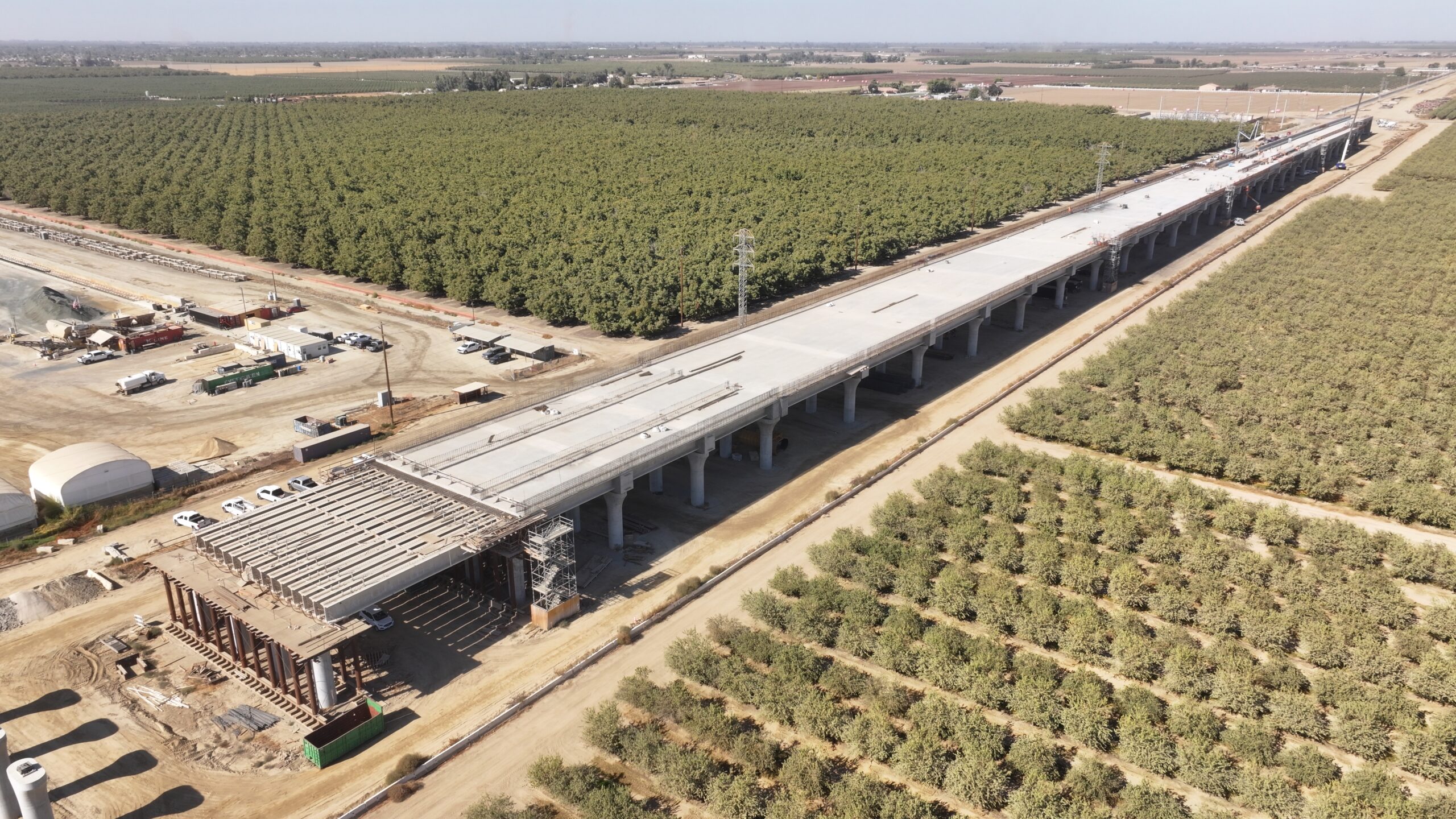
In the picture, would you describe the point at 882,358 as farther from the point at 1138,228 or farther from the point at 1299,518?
the point at 1138,228

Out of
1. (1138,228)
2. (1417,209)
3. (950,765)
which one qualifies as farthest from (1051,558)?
(1417,209)

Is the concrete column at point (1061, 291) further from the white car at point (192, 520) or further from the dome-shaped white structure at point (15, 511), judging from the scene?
the dome-shaped white structure at point (15, 511)

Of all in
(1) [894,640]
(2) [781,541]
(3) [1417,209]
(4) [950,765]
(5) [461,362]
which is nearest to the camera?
(4) [950,765]

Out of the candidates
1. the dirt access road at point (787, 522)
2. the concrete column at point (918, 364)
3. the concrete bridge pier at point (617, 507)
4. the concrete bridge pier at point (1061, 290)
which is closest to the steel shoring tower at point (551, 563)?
the dirt access road at point (787, 522)

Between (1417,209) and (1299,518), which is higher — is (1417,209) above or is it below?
above

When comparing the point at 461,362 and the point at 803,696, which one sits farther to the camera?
the point at 461,362

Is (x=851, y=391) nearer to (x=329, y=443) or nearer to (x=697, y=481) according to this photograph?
(x=697, y=481)

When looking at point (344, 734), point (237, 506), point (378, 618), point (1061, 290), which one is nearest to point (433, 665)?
point (378, 618)
